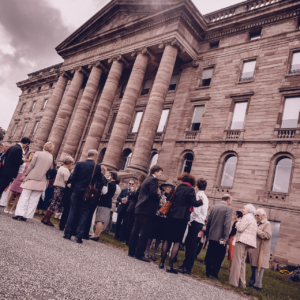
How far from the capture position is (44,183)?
7.58 m

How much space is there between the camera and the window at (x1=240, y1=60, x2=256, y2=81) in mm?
20438

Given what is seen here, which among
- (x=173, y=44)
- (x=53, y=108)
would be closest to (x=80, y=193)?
(x=173, y=44)

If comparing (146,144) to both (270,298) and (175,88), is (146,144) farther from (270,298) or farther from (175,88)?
(270,298)

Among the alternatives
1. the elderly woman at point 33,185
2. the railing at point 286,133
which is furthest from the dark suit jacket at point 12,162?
the railing at point 286,133

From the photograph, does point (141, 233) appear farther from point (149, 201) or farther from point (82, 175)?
point (82, 175)

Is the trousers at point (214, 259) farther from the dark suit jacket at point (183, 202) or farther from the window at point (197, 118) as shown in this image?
the window at point (197, 118)

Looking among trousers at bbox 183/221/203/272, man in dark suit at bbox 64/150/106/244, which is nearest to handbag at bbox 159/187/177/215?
trousers at bbox 183/221/203/272

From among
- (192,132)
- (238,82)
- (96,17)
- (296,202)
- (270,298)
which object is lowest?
(270,298)

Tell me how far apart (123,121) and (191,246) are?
1652cm

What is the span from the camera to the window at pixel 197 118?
21766mm

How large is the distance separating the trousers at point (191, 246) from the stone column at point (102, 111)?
714 inches

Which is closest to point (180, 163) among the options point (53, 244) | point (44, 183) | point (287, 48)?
point (287, 48)

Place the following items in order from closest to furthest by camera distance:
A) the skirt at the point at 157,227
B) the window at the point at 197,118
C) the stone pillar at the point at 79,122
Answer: the skirt at the point at 157,227 → the window at the point at 197,118 → the stone pillar at the point at 79,122

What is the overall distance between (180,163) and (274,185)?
7105 millimetres
